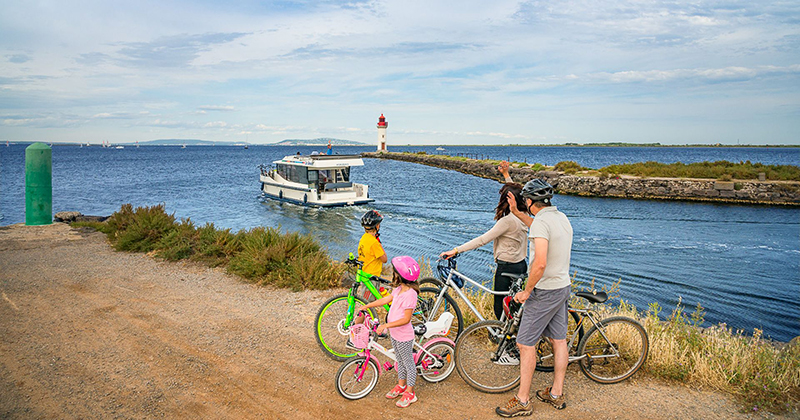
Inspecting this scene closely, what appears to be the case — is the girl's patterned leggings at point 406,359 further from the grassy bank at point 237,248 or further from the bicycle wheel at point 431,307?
the grassy bank at point 237,248

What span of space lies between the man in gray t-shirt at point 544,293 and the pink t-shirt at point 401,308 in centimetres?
90

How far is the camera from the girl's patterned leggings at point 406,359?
436 centimetres

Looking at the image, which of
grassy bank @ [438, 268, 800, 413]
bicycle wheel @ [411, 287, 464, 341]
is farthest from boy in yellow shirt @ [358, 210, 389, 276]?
grassy bank @ [438, 268, 800, 413]

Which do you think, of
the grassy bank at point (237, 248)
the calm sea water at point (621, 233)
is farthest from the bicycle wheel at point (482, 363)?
the calm sea water at point (621, 233)

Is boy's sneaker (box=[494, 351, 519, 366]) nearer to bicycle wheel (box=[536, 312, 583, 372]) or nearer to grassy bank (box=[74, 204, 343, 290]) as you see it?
bicycle wheel (box=[536, 312, 583, 372])

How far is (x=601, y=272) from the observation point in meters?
14.1

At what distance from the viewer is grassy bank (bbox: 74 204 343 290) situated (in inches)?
332

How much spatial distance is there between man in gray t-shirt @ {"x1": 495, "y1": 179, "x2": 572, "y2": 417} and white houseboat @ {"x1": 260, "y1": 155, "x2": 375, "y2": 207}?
74.9 ft

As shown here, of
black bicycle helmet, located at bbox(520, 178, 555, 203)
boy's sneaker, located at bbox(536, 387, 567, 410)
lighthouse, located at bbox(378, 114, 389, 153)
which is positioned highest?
lighthouse, located at bbox(378, 114, 389, 153)

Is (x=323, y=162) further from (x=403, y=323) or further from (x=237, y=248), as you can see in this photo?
(x=403, y=323)

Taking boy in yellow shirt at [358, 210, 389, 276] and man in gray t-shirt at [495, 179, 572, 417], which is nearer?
man in gray t-shirt at [495, 179, 572, 417]

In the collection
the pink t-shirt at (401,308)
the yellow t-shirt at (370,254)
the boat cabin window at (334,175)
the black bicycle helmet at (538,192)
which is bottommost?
the pink t-shirt at (401,308)

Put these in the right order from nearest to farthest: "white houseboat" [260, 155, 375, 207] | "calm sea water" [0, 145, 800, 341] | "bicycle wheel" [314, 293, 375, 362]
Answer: "bicycle wheel" [314, 293, 375, 362], "calm sea water" [0, 145, 800, 341], "white houseboat" [260, 155, 375, 207]

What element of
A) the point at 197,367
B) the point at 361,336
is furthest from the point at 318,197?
the point at 361,336
